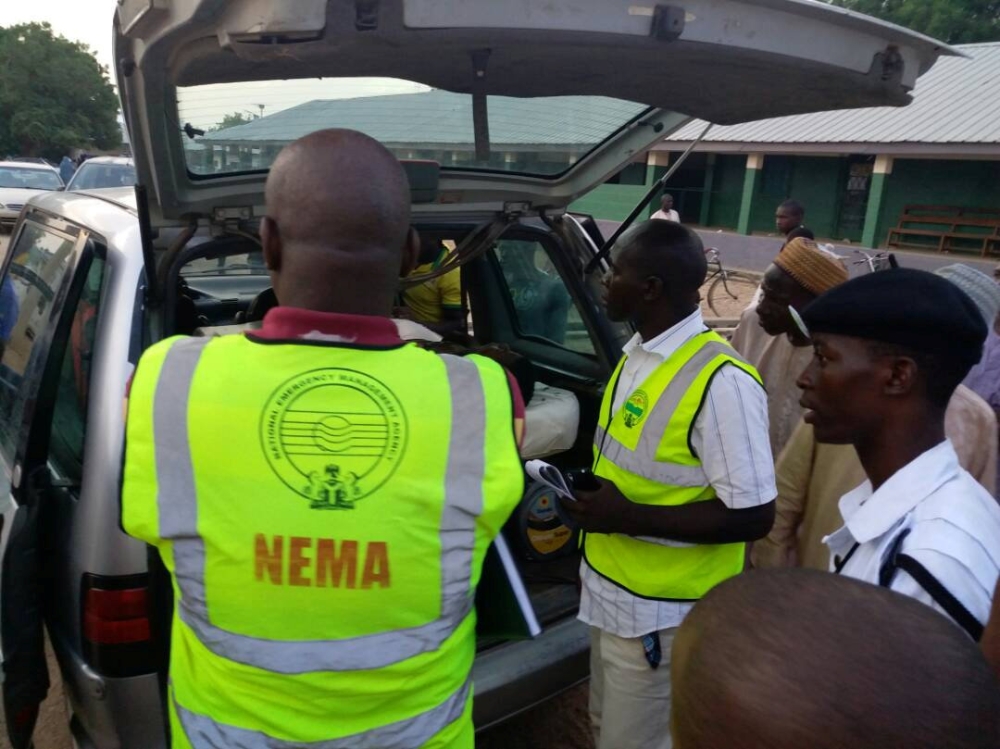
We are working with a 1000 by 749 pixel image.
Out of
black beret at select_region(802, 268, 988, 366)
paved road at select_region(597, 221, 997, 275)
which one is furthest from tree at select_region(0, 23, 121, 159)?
black beret at select_region(802, 268, 988, 366)

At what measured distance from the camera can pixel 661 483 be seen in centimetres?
187

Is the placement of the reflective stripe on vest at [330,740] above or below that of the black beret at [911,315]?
below

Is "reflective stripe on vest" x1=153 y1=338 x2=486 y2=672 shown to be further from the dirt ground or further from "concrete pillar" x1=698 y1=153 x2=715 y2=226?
"concrete pillar" x1=698 y1=153 x2=715 y2=226

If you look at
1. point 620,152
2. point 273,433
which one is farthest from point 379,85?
point 273,433

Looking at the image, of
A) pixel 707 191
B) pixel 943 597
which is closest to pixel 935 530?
pixel 943 597

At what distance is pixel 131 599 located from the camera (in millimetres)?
1786

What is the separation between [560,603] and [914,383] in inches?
62.8

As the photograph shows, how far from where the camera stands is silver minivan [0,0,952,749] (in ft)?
4.99

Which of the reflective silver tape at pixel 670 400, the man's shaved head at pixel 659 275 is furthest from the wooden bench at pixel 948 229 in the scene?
the reflective silver tape at pixel 670 400

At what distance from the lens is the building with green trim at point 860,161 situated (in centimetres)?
1578

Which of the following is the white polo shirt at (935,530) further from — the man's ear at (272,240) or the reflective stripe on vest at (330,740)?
the man's ear at (272,240)

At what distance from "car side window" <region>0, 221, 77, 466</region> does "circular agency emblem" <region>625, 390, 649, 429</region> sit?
57.9 inches

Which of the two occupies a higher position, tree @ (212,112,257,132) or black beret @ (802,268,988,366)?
tree @ (212,112,257,132)

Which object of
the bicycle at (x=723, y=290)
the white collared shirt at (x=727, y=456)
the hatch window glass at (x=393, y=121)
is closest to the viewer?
the white collared shirt at (x=727, y=456)
